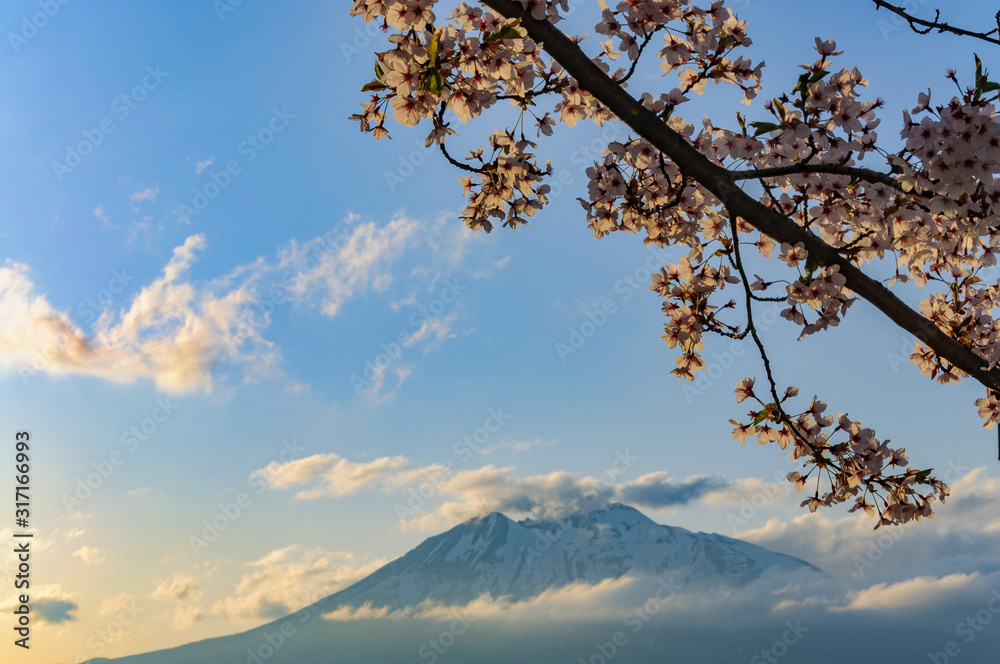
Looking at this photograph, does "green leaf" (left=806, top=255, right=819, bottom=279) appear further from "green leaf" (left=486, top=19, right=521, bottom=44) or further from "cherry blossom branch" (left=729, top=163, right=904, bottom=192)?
"green leaf" (left=486, top=19, right=521, bottom=44)

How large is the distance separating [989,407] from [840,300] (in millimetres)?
2507

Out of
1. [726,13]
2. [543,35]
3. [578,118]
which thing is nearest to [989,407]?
[726,13]

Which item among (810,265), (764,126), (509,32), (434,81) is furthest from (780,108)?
(434,81)

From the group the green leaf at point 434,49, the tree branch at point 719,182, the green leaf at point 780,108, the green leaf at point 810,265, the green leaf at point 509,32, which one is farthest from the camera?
the green leaf at point 810,265

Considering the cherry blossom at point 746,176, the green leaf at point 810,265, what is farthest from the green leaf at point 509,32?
the green leaf at point 810,265

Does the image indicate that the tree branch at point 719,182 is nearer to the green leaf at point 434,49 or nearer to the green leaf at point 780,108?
the green leaf at point 780,108

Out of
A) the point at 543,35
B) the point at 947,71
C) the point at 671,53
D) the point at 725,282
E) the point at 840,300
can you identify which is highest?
the point at 671,53

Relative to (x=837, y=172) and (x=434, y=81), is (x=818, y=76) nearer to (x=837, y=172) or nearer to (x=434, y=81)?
(x=837, y=172)

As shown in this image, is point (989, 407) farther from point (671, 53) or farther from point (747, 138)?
point (671, 53)

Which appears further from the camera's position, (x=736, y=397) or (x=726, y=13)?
(x=736, y=397)

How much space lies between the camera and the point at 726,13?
454 centimetres

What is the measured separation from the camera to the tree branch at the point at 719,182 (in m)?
3.82

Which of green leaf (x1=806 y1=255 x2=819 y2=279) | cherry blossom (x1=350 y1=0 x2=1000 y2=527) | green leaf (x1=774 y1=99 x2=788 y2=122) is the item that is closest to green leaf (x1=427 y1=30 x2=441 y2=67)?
cherry blossom (x1=350 y1=0 x2=1000 y2=527)

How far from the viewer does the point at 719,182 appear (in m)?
4.13
